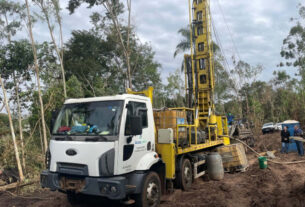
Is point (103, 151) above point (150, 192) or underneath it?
above

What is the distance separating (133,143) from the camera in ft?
17.2

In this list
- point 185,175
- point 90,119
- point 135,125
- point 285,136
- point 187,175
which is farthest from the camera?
point 285,136

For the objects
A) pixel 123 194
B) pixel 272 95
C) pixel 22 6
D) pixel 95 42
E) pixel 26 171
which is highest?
pixel 95 42

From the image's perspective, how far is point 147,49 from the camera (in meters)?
25.9

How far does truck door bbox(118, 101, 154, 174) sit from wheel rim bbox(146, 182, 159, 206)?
2.08 feet

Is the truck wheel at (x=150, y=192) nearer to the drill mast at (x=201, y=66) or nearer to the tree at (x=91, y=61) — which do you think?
the drill mast at (x=201, y=66)

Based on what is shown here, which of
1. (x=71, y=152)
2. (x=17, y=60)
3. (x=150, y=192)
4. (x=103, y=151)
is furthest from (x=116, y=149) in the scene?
(x=17, y=60)

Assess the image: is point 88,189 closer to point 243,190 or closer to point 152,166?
point 152,166

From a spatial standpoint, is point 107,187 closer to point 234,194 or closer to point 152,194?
point 152,194

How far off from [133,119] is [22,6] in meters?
11.2

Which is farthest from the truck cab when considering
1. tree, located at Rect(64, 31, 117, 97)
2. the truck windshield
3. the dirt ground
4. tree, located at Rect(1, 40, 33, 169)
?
tree, located at Rect(64, 31, 117, 97)

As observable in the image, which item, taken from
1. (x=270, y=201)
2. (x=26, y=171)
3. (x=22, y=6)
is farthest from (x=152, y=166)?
(x=22, y=6)

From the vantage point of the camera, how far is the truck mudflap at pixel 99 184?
459 cm

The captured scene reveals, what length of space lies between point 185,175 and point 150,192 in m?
2.21
